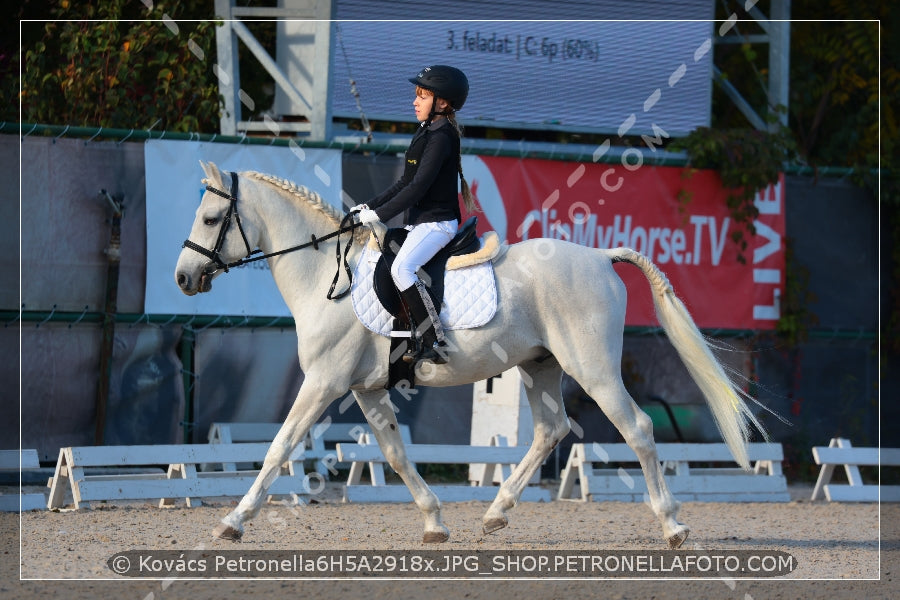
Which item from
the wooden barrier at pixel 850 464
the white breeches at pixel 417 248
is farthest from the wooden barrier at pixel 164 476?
the wooden barrier at pixel 850 464

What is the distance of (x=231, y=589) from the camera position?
588 cm

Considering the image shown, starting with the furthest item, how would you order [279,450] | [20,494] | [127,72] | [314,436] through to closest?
[127,72], [314,436], [20,494], [279,450]

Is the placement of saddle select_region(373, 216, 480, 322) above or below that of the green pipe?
below

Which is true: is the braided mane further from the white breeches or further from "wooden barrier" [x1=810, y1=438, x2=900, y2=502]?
"wooden barrier" [x1=810, y1=438, x2=900, y2=502]

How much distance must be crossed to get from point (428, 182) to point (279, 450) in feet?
5.82

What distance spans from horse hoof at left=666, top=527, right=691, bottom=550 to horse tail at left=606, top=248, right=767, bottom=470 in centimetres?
71

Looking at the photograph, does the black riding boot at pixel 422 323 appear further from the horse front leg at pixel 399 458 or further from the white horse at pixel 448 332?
the horse front leg at pixel 399 458

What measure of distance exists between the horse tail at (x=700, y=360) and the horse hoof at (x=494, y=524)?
1.50 m

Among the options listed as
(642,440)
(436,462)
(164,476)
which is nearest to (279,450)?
(642,440)

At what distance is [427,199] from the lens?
7.40 meters

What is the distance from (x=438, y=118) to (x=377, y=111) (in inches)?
189

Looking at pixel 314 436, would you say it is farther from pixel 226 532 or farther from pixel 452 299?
pixel 226 532

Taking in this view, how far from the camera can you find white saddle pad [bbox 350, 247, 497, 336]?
23.9ft

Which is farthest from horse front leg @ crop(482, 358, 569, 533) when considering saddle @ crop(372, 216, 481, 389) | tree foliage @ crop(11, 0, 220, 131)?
tree foliage @ crop(11, 0, 220, 131)
